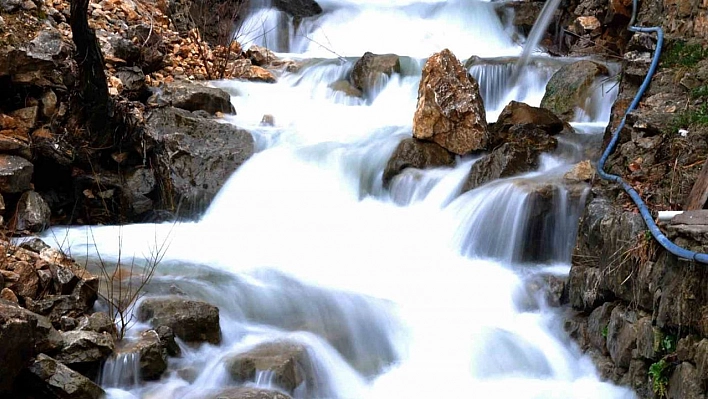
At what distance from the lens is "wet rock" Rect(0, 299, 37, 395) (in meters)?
3.68

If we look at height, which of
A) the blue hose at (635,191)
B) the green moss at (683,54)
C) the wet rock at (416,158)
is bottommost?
the wet rock at (416,158)

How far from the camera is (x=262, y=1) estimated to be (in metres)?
15.4

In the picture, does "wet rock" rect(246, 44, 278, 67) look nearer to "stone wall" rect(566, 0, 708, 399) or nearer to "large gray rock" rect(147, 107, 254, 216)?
"large gray rock" rect(147, 107, 254, 216)

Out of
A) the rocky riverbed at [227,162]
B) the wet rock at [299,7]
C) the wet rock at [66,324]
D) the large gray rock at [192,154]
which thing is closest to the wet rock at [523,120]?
the rocky riverbed at [227,162]

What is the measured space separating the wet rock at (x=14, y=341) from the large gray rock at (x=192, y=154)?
4401 millimetres

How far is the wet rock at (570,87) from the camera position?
9250 mm

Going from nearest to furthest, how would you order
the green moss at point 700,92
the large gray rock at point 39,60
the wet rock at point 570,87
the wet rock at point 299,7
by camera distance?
1. the green moss at point 700,92
2. the large gray rock at point 39,60
3. the wet rock at point 570,87
4. the wet rock at point 299,7

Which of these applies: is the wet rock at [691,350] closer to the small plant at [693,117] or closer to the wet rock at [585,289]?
the wet rock at [585,289]

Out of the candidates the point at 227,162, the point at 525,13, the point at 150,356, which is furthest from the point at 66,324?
the point at 525,13

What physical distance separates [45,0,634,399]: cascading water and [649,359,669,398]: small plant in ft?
1.01

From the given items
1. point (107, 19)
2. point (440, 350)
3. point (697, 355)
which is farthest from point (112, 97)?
point (697, 355)

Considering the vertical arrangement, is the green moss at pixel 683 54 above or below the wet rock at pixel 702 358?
above

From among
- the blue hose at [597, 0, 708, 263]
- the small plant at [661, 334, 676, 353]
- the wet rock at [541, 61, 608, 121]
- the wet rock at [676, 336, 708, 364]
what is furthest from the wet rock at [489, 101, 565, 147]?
the wet rock at [676, 336, 708, 364]

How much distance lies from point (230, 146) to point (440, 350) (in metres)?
4.52
